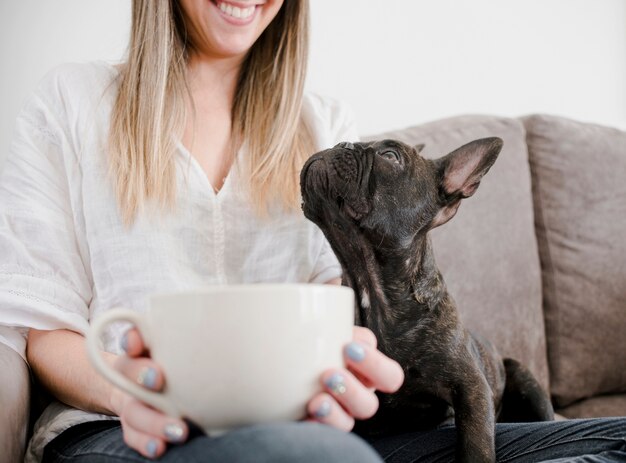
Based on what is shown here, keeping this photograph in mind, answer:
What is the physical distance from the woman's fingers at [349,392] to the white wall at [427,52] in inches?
55.5

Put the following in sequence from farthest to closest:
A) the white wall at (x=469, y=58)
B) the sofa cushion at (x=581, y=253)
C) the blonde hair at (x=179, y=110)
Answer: the white wall at (x=469, y=58)
the sofa cushion at (x=581, y=253)
the blonde hair at (x=179, y=110)

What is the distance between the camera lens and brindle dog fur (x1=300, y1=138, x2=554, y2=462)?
1005 millimetres

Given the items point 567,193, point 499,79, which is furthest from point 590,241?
point 499,79

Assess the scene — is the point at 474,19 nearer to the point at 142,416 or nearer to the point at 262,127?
the point at 262,127

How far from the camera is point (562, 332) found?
1784 mm

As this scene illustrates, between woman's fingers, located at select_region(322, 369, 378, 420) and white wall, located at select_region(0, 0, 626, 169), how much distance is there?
141 centimetres

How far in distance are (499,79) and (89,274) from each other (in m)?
1.61

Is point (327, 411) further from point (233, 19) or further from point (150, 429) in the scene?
point (233, 19)

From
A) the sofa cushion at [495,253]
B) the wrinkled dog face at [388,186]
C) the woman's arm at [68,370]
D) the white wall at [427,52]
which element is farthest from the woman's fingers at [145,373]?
the white wall at [427,52]

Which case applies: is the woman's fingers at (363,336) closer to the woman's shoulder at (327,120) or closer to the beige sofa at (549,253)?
the woman's shoulder at (327,120)

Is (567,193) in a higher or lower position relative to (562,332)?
higher

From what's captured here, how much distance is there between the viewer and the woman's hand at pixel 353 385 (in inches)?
22.5

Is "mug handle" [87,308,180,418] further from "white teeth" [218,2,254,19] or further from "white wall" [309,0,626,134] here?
"white wall" [309,0,626,134]

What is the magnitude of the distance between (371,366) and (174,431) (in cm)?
19
